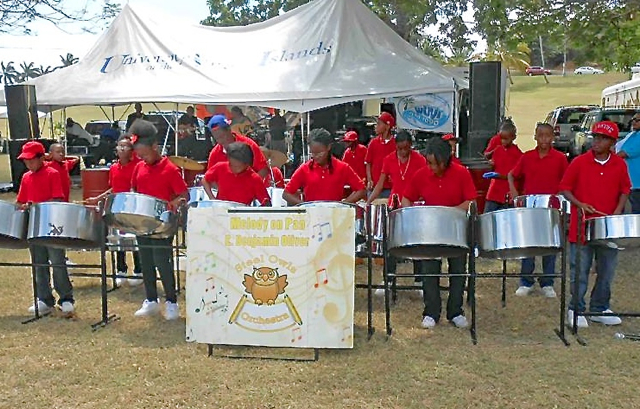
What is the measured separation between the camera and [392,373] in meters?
3.02

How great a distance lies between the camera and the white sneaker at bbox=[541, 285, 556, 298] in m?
4.30

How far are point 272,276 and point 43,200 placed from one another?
1.52 m

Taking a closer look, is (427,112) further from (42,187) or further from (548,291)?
(42,187)

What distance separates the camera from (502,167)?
4723 mm

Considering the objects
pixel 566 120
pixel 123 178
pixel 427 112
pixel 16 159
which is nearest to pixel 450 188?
pixel 123 178

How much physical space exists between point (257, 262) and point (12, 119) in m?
7.09

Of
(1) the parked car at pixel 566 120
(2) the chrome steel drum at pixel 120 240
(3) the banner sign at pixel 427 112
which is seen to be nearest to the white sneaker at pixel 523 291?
(2) the chrome steel drum at pixel 120 240

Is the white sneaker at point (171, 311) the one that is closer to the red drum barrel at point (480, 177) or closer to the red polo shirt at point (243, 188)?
the red polo shirt at point (243, 188)

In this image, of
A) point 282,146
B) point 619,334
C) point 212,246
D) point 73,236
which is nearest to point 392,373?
point 212,246

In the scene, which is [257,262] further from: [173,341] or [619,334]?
→ [619,334]

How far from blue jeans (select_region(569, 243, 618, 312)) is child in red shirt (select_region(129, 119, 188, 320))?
6.96ft

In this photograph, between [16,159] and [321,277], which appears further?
[16,159]

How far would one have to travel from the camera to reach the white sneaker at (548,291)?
14.1ft

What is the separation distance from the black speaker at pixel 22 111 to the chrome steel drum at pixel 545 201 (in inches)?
243
